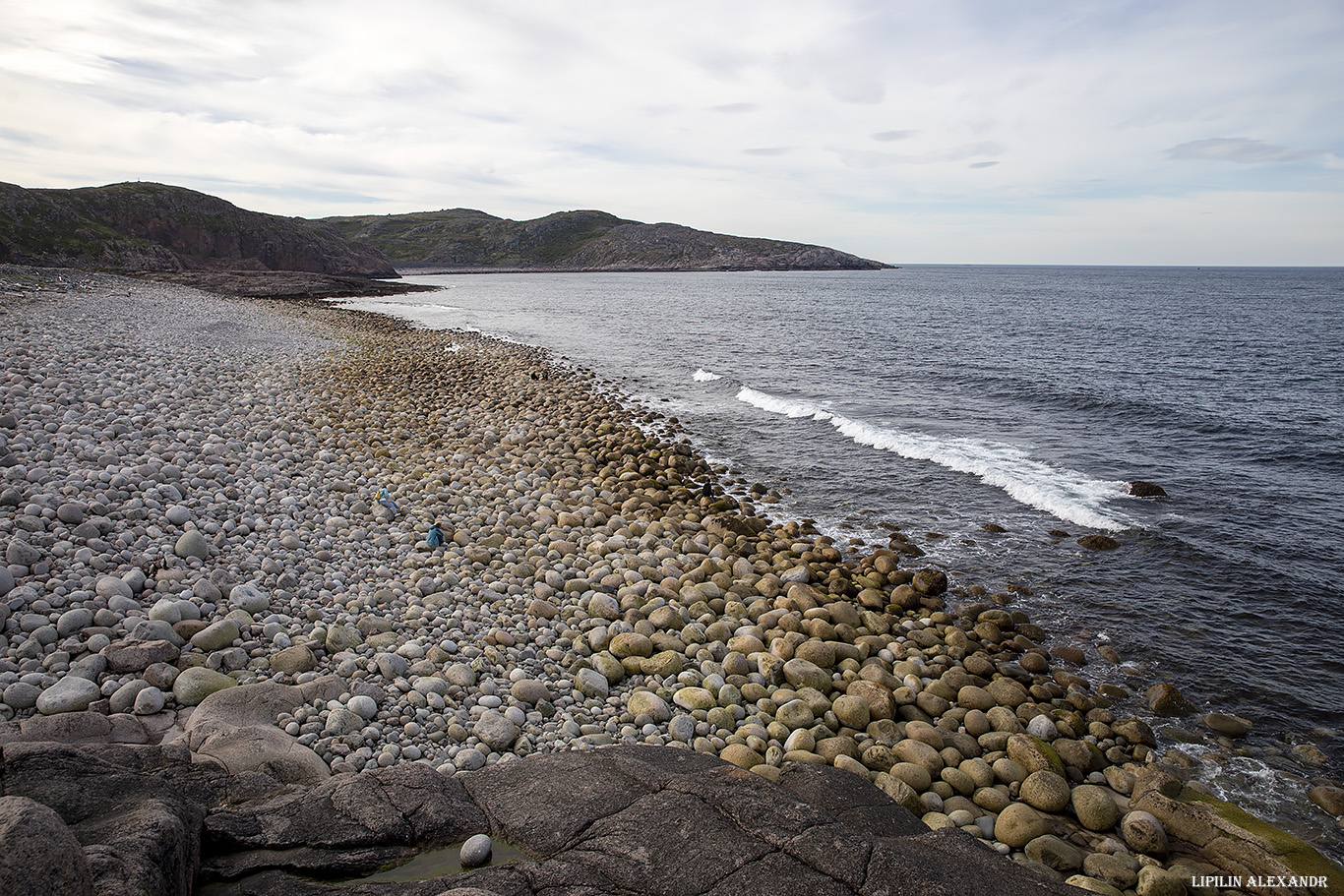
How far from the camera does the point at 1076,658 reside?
9648 millimetres

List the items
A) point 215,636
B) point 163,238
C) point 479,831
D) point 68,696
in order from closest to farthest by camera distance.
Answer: point 479,831 < point 68,696 < point 215,636 < point 163,238

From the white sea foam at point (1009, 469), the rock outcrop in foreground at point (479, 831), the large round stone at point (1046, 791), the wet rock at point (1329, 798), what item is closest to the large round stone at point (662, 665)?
the rock outcrop in foreground at point (479, 831)

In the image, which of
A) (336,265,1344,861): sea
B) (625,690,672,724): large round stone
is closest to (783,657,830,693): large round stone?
(625,690,672,724): large round stone

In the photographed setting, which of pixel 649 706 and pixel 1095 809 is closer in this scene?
pixel 1095 809

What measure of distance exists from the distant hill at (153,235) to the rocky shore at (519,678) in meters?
87.4

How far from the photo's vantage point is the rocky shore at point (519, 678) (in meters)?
4.57

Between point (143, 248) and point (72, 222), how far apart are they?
7.19m

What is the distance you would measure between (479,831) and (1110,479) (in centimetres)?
1802

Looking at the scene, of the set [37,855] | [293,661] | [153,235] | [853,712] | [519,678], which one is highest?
[153,235]

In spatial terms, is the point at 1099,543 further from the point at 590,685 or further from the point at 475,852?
the point at 475,852

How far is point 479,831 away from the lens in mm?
4637

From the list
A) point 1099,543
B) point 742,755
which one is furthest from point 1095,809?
point 1099,543

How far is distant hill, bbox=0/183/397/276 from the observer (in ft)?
250

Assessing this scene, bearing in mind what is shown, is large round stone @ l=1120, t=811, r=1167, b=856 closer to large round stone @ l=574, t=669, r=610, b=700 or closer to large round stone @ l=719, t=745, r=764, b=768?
large round stone @ l=719, t=745, r=764, b=768
